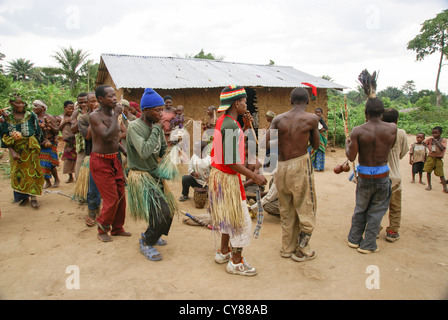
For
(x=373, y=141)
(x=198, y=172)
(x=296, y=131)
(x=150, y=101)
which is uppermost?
(x=150, y=101)

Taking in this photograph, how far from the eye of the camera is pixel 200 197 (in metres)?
5.13

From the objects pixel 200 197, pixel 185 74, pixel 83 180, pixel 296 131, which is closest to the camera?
pixel 296 131

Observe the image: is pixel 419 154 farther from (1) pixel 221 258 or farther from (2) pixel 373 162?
(1) pixel 221 258

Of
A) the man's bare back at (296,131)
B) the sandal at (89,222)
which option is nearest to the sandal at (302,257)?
the man's bare back at (296,131)

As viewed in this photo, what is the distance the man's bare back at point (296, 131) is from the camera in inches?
126

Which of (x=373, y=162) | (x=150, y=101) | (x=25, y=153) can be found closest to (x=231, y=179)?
(x=150, y=101)

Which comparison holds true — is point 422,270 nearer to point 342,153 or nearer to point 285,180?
point 285,180

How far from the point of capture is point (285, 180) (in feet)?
10.8

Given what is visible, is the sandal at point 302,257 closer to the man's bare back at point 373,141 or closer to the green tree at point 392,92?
the man's bare back at point 373,141

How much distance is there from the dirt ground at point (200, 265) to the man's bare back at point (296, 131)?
122 cm

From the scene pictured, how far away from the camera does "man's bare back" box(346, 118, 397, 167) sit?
11.2ft

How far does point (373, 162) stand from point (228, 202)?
1.83 metres

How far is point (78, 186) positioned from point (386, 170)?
13.8ft
